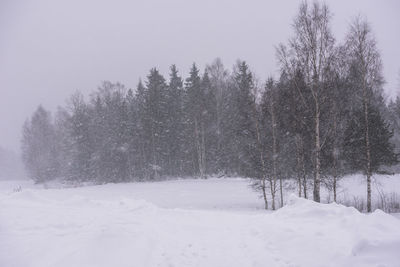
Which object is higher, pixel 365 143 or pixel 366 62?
pixel 366 62

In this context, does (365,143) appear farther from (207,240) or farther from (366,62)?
(207,240)

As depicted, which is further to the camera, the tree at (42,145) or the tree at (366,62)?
the tree at (42,145)

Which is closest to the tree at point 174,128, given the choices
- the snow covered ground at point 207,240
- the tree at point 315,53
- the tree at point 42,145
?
the tree at point 315,53

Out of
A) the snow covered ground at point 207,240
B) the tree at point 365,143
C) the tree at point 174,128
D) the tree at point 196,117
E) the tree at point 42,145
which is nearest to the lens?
the snow covered ground at point 207,240

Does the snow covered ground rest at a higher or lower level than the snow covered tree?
lower

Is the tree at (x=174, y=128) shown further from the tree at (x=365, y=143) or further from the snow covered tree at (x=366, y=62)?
the snow covered tree at (x=366, y=62)

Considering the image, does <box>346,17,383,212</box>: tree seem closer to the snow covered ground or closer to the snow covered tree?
the snow covered tree

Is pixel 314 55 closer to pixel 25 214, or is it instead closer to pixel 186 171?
pixel 25 214

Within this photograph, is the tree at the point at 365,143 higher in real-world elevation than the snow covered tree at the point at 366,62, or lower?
lower

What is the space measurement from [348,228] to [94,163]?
4181 cm

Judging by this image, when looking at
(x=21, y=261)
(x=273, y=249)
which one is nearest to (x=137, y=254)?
(x=21, y=261)

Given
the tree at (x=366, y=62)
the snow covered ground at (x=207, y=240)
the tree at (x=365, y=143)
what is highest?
the tree at (x=366, y=62)

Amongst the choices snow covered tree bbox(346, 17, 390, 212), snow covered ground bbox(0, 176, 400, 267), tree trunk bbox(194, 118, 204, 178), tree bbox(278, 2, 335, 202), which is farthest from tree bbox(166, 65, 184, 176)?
snow covered ground bbox(0, 176, 400, 267)

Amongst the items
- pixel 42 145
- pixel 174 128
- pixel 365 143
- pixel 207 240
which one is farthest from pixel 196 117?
pixel 42 145
